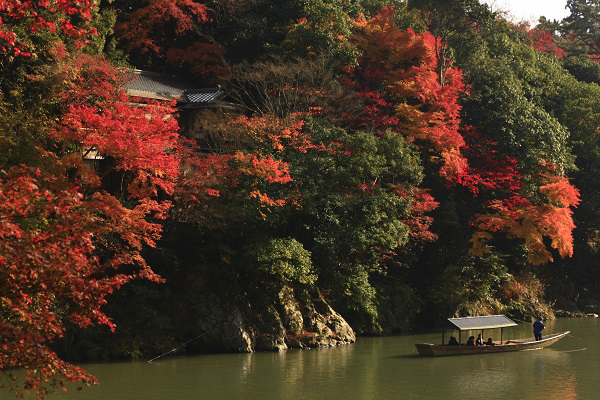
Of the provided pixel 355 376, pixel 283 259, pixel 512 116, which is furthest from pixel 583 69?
pixel 355 376

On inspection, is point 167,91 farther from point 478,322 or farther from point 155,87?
point 478,322

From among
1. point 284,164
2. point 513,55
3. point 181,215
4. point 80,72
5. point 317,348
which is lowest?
point 317,348

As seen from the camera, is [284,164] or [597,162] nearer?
[284,164]

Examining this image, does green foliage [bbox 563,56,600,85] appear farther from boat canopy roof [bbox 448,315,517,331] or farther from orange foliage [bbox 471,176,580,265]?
boat canopy roof [bbox 448,315,517,331]

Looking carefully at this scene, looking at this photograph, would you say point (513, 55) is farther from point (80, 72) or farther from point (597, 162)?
point (80, 72)

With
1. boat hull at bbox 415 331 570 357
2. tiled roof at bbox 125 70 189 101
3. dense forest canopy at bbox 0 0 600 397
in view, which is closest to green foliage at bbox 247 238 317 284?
dense forest canopy at bbox 0 0 600 397

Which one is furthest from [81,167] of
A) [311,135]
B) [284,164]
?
[311,135]

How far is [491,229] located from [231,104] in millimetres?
12396

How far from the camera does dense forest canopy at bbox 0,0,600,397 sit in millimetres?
23938

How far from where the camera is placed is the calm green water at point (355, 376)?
19.3 meters

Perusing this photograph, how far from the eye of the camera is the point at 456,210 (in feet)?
114

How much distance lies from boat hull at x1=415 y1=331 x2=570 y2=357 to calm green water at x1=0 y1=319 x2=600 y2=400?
286 mm

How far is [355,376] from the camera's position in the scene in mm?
21688

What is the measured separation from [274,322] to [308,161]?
582 cm
